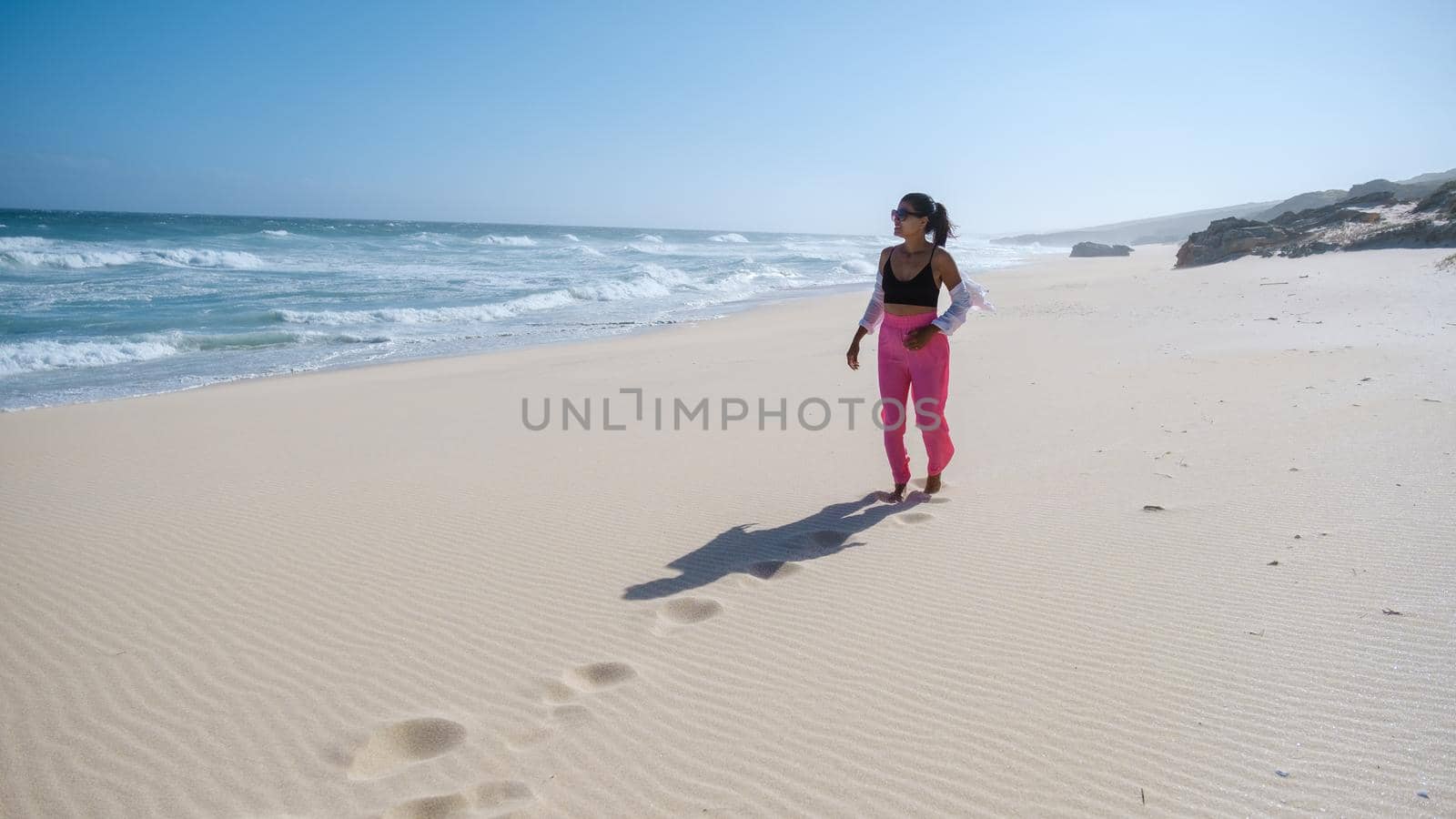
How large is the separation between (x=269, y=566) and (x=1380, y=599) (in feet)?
18.3

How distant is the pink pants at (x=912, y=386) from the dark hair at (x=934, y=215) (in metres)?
0.50

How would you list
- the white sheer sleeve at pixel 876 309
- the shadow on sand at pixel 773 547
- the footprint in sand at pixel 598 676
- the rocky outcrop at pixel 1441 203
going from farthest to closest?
the rocky outcrop at pixel 1441 203
the white sheer sleeve at pixel 876 309
the shadow on sand at pixel 773 547
the footprint in sand at pixel 598 676

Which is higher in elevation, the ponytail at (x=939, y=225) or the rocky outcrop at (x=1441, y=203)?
the rocky outcrop at (x=1441, y=203)

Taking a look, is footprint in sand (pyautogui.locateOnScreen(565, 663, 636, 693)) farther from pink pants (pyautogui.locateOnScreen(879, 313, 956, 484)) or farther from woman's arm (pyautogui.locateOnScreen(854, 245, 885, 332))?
woman's arm (pyautogui.locateOnScreen(854, 245, 885, 332))

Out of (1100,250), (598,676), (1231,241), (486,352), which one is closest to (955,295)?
(598,676)

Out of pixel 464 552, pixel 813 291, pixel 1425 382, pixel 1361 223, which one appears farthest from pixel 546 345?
pixel 1361 223

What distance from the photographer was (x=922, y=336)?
15.1ft

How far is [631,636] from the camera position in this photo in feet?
11.2

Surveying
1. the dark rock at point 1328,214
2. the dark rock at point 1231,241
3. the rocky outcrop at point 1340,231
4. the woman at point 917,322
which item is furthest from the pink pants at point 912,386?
the dark rock at point 1328,214

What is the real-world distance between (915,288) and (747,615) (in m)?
2.29

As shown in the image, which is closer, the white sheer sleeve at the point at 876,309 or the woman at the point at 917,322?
the woman at the point at 917,322

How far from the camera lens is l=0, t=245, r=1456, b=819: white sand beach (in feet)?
8.00

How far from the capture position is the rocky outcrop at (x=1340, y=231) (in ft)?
59.3

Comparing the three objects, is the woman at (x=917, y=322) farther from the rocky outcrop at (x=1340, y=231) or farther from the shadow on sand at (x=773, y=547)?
the rocky outcrop at (x=1340, y=231)
